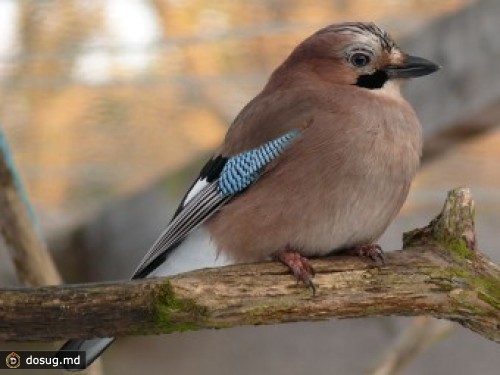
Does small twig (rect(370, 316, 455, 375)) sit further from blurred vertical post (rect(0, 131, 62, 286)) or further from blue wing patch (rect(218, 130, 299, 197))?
blurred vertical post (rect(0, 131, 62, 286))

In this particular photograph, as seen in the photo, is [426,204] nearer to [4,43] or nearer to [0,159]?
[4,43]

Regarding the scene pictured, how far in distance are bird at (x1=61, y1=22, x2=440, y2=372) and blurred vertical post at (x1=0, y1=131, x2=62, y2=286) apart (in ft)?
0.82

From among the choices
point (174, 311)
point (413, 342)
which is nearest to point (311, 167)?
point (174, 311)

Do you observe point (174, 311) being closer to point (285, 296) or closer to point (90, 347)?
point (285, 296)

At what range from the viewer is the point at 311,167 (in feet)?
10.2

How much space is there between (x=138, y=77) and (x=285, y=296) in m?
1.88

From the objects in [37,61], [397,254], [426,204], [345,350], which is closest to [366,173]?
[397,254]

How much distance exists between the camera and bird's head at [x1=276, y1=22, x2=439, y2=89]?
3227mm

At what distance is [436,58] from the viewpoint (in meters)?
4.18

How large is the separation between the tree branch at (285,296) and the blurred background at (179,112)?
4.49 feet

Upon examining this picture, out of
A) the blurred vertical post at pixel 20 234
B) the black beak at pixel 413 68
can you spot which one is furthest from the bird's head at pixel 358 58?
the blurred vertical post at pixel 20 234

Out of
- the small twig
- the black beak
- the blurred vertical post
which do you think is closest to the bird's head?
the black beak

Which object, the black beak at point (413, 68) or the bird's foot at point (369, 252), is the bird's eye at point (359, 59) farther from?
the bird's foot at point (369, 252)

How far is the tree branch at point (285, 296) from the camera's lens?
263cm
